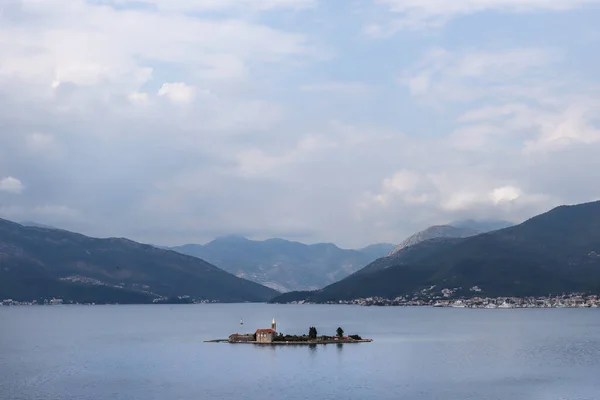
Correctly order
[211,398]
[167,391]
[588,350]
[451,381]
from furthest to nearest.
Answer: [588,350], [451,381], [167,391], [211,398]

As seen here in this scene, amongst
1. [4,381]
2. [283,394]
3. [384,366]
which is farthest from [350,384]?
[4,381]

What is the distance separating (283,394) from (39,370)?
201ft

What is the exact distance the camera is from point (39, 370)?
160 m

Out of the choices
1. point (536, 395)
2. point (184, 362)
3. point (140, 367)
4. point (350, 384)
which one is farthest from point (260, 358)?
point (536, 395)

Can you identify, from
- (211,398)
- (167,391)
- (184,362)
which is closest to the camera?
(211,398)

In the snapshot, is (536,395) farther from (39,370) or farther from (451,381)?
(39,370)

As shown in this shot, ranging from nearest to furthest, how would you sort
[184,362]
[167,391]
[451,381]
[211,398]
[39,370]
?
[211,398], [167,391], [451,381], [39,370], [184,362]

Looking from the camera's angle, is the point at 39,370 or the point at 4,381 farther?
the point at 39,370

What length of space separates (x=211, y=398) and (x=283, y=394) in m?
12.0

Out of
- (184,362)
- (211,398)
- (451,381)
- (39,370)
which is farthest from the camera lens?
(184,362)

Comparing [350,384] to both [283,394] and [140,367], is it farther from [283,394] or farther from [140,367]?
[140,367]

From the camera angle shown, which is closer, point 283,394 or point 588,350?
point 283,394

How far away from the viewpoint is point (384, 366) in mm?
162125

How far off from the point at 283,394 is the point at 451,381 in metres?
33.0
